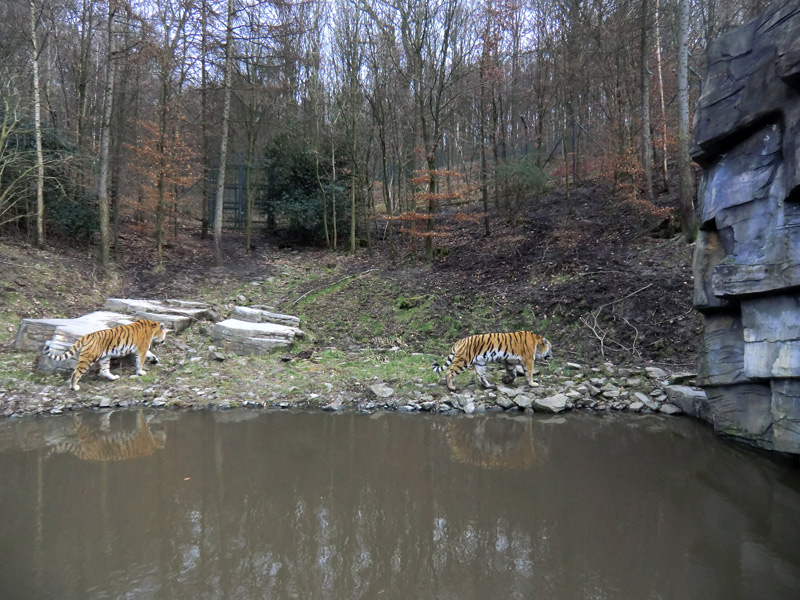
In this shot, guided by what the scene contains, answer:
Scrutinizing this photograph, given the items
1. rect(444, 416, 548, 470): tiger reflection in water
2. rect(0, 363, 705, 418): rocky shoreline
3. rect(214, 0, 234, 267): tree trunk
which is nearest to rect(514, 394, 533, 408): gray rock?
rect(0, 363, 705, 418): rocky shoreline

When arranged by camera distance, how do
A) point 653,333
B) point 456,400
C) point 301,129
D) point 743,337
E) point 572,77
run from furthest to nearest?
point 301,129, point 572,77, point 653,333, point 456,400, point 743,337

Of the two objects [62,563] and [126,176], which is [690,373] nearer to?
[62,563]

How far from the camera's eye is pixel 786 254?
568 cm

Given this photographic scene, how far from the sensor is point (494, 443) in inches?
280

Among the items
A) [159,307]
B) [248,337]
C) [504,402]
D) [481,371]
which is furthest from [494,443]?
[159,307]

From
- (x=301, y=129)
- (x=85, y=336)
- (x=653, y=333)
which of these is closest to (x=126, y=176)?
(x=301, y=129)

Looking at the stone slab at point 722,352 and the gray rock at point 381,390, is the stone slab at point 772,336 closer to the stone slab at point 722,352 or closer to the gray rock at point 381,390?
the stone slab at point 722,352

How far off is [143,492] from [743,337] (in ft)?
25.9

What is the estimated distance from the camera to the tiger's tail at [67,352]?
899 cm

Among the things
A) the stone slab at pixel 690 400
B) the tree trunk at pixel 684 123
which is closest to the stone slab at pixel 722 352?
the stone slab at pixel 690 400

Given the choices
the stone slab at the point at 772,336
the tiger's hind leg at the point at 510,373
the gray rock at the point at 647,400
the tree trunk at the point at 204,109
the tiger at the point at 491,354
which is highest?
the tree trunk at the point at 204,109

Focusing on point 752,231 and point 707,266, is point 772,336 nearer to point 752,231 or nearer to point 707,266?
point 752,231

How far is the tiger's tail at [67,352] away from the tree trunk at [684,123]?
14308mm

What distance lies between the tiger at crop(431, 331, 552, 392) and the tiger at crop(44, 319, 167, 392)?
6.20 metres
